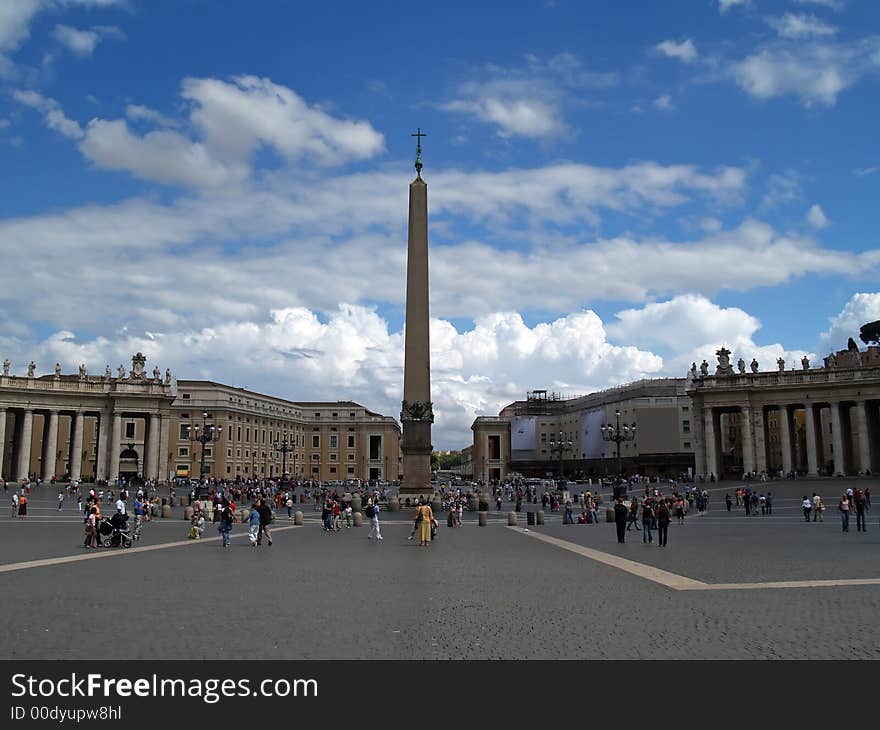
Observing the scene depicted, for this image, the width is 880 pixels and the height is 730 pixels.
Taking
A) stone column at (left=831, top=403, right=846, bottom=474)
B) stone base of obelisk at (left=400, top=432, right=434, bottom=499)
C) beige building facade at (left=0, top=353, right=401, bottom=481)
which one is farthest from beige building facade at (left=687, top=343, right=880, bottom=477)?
stone base of obelisk at (left=400, top=432, right=434, bottom=499)

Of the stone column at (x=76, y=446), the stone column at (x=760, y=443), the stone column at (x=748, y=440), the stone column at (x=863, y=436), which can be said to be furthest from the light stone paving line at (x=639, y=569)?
the stone column at (x=76, y=446)

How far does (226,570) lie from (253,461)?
90.9 metres

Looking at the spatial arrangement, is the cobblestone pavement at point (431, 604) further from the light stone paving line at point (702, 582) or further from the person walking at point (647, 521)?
the person walking at point (647, 521)

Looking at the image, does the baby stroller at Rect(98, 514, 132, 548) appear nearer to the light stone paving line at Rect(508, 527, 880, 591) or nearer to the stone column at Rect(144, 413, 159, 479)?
the light stone paving line at Rect(508, 527, 880, 591)

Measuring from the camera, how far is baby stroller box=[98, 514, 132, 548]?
18.7 metres

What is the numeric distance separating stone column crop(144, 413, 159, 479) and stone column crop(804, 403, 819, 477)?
6130cm

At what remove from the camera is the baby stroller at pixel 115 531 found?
1870 centimetres

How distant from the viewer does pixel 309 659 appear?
6746mm

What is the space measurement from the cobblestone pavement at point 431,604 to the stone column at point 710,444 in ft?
191

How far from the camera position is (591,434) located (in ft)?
351

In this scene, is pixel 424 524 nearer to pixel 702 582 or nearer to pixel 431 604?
pixel 702 582

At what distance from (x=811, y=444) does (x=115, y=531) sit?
224ft
